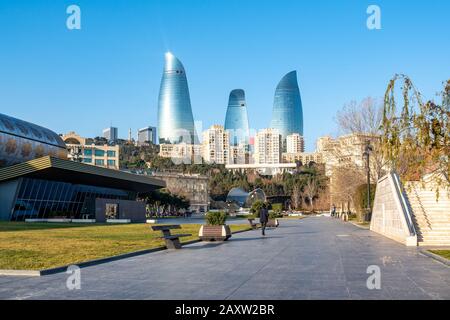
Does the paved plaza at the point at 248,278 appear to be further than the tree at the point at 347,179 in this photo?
No

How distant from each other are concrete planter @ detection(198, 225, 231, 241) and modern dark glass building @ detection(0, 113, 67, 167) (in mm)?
39593

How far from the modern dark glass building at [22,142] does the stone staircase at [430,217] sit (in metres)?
44.3

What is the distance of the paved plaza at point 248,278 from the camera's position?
9.68 m

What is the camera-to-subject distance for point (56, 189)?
5856cm

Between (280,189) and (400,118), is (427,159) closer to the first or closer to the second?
(400,118)

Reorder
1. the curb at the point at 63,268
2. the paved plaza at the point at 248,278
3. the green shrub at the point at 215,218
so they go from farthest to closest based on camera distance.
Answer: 1. the green shrub at the point at 215,218
2. the curb at the point at 63,268
3. the paved plaza at the point at 248,278

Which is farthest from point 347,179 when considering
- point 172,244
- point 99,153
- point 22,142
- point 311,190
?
point 99,153

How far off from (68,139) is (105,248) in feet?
441

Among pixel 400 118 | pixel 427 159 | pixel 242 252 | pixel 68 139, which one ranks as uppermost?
pixel 68 139

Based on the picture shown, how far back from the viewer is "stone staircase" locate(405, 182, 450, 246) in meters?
22.0

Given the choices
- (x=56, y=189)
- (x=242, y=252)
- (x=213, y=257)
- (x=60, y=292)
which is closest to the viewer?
(x=60, y=292)

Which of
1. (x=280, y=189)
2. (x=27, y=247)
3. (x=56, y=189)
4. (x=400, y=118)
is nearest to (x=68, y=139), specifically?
(x=280, y=189)

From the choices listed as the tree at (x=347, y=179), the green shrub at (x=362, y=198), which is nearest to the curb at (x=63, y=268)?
the green shrub at (x=362, y=198)

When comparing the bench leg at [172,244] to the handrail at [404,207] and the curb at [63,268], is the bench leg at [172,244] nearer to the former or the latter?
the curb at [63,268]
